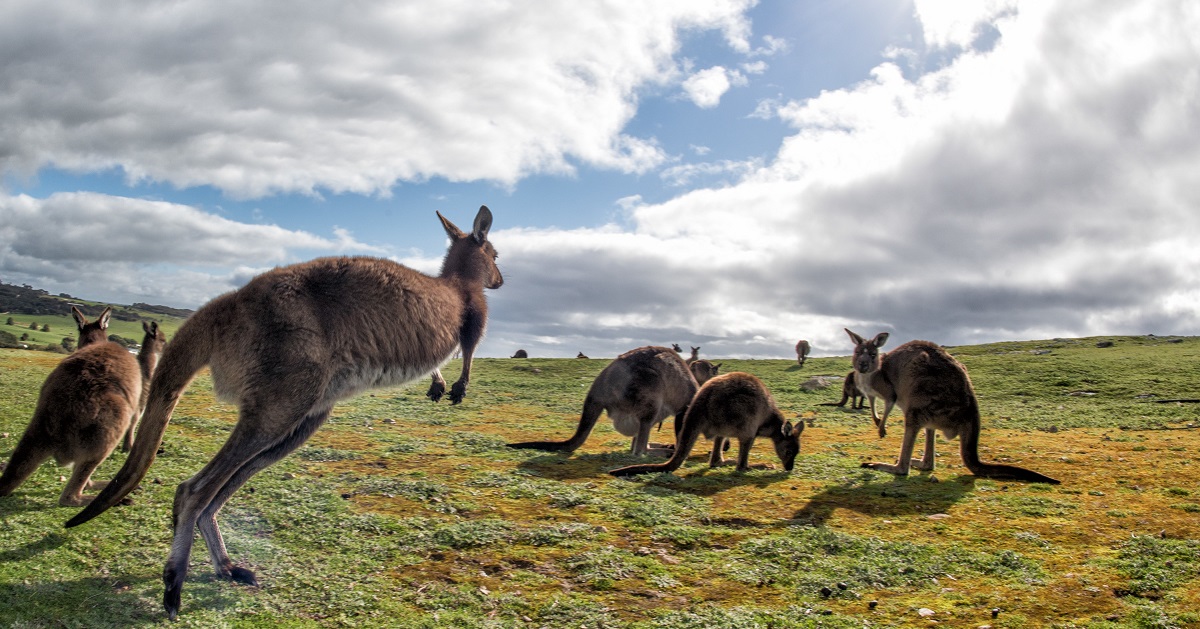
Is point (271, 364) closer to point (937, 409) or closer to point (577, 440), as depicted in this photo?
point (577, 440)

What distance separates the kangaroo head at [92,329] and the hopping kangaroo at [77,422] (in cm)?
339

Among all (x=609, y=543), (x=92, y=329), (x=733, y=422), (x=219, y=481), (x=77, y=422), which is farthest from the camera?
(x=92, y=329)

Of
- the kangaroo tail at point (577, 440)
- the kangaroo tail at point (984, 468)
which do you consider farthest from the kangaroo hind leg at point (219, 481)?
the kangaroo tail at point (984, 468)

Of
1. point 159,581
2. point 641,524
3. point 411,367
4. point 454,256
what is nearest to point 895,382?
point 641,524

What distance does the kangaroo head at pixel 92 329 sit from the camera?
1113 cm

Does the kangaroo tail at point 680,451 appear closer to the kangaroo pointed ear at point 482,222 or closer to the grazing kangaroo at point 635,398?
the grazing kangaroo at point 635,398

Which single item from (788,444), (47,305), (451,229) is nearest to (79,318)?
(451,229)

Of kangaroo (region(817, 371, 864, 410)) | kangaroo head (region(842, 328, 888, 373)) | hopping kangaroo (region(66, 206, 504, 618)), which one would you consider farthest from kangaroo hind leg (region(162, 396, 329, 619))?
kangaroo (region(817, 371, 864, 410))

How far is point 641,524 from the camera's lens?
7848 mm

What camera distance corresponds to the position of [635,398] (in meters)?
12.4

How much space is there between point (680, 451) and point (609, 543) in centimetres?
374

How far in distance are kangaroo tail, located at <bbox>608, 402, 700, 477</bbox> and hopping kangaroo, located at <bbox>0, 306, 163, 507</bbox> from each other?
6.36 metres

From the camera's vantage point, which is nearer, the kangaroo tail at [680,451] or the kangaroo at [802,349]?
the kangaroo tail at [680,451]

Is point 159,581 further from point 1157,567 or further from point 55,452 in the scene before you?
point 1157,567
